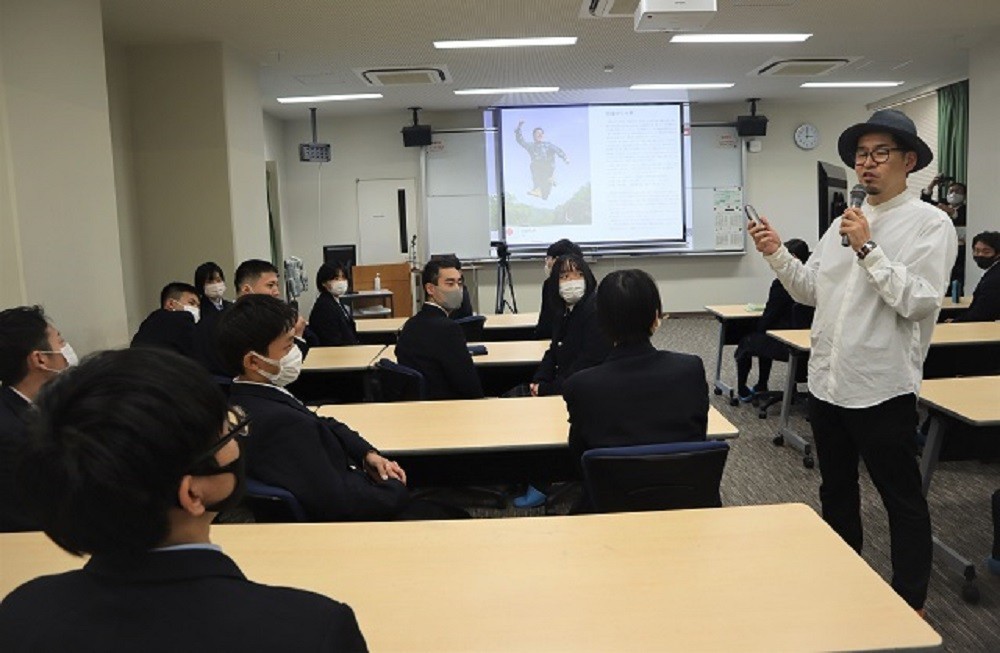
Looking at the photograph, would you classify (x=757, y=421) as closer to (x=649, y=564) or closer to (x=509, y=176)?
(x=649, y=564)

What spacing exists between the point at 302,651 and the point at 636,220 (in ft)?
32.7

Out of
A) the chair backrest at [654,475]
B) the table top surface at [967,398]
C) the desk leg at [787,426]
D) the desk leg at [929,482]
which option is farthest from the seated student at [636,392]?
the desk leg at [787,426]

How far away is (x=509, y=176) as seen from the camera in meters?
10.4

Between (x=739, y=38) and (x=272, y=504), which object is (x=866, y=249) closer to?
(x=272, y=504)

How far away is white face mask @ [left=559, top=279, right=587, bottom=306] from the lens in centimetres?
416

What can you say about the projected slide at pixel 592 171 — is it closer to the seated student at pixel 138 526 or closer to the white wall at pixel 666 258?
the white wall at pixel 666 258

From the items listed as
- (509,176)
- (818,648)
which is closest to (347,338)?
(818,648)

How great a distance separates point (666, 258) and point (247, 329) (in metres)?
9.24

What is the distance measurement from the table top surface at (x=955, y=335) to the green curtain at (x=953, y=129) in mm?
5028

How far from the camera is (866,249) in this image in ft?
7.30

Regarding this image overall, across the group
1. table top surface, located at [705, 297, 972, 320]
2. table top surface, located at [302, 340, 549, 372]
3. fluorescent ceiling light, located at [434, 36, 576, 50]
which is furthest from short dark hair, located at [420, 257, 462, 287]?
fluorescent ceiling light, located at [434, 36, 576, 50]

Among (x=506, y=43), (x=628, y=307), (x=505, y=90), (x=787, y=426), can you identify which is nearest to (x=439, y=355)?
(x=628, y=307)

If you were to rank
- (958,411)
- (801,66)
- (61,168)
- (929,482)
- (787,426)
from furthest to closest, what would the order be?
(801,66)
(787,426)
(61,168)
(929,482)
(958,411)

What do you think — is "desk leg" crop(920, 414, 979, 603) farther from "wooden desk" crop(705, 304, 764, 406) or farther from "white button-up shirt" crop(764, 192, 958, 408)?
"wooden desk" crop(705, 304, 764, 406)
